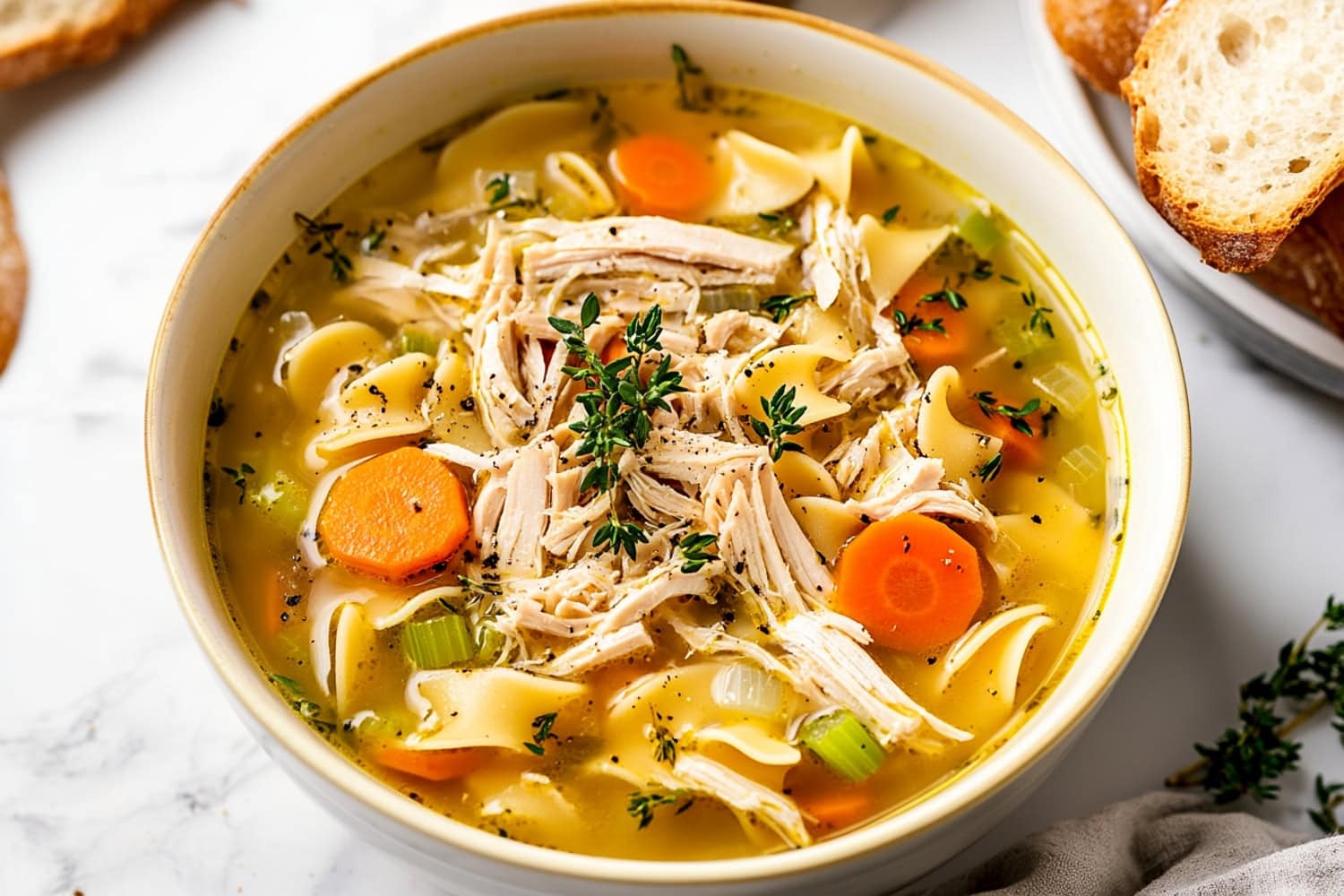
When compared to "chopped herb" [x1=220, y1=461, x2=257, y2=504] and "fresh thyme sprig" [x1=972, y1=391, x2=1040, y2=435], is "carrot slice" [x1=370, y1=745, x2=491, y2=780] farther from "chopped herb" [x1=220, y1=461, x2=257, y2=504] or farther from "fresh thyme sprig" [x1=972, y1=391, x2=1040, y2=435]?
"fresh thyme sprig" [x1=972, y1=391, x2=1040, y2=435]

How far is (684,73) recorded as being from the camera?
4270 millimetres

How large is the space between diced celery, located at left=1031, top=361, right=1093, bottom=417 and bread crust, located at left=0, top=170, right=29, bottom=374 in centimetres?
311

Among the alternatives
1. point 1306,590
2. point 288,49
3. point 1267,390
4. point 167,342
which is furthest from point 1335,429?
point 288,49

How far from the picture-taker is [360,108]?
3969mm

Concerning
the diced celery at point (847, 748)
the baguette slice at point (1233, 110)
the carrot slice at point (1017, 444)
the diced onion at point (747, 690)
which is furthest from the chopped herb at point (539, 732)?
the baguette slice at point (1233, 110)

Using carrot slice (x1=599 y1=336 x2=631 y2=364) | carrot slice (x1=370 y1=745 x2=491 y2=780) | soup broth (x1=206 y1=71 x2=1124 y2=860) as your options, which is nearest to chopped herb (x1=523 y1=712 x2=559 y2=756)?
soup broth (x1=206 y1=71 x2=1124 y2=860)

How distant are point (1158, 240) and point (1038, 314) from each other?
541 mm

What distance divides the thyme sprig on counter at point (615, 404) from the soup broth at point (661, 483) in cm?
1

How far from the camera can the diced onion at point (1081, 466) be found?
372 centimetres

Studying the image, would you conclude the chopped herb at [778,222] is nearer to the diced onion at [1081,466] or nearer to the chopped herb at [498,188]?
the chopped herb at [498,188]

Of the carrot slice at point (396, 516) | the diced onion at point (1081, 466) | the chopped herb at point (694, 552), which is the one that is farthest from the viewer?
the diced onion at point (1081, 466)

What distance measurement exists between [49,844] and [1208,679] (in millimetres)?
3172

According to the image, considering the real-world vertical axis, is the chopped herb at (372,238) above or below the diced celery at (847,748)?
above

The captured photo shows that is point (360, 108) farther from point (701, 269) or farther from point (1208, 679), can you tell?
point (1208, 679)
